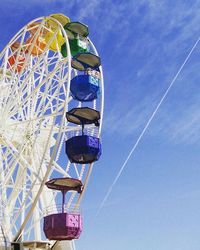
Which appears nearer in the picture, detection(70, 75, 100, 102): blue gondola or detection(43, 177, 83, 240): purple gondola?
detection(43, 177, 83, 240): purple gondola

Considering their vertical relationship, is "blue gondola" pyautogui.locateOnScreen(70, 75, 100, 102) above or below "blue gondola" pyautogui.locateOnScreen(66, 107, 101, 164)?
above

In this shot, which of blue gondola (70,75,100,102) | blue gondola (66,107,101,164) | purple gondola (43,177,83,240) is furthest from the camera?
blue gondola (70,75,100,102)

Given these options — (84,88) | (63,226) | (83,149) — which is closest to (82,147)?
(83,149)

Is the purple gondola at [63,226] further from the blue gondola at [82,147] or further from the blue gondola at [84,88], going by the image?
the blue gondola at [84,88]

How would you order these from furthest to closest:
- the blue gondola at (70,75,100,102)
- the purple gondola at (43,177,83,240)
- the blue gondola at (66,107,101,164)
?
1. the blue gondola at (70,75,100,102)
2. the blue gondola at (66,107,101,164)
3. the purple gondola at (43,177,83,240)

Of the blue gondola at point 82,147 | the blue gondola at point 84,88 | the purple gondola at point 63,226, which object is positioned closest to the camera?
the purple gondola at point 63,226

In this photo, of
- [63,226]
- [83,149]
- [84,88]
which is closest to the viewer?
[63,226]

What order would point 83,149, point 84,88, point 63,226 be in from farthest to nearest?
point 84,88
point 83,149
point 63,226

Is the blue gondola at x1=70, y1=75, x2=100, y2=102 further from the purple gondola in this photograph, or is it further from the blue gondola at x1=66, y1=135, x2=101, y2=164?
the purple gondola

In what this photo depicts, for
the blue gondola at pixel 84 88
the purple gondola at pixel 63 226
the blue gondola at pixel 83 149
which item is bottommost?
the purple gondola at pixel 63 226

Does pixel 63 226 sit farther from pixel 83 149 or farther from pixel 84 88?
pixel 84 88

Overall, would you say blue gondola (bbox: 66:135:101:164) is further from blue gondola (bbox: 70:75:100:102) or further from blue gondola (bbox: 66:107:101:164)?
blue gondola (bbox: 70:75:100:102)

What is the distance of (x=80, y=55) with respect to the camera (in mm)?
23891

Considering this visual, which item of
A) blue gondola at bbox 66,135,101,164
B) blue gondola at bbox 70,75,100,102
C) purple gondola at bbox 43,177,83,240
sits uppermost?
blue gondola at bbox 70,75,100,102
